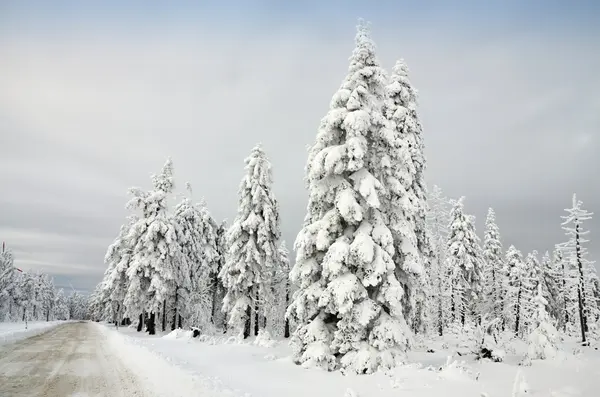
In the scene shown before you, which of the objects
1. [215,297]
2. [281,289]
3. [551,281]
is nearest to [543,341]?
[215,297]

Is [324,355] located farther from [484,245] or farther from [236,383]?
[484,245]

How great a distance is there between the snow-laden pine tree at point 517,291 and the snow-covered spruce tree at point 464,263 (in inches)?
244

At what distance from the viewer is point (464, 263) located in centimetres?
4366

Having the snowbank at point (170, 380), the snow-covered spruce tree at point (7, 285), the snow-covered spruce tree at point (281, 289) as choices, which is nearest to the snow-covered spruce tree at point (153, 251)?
the snow-covered spruce tree at point (281, 289)

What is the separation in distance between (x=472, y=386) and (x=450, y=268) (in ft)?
117

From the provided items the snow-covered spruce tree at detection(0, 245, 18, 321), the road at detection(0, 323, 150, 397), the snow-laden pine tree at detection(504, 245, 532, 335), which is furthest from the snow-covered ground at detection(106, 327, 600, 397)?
the snow-covered spruce tree at detection(0, 245, 18, 321)

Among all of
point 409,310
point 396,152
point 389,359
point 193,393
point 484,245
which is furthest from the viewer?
point 484,245

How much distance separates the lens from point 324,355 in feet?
46.0

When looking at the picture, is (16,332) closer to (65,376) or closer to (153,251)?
(153,251)

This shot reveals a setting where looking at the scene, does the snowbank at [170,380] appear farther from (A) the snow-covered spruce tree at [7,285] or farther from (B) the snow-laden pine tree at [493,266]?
(A) the snow-covered spruce tree at [7,285]

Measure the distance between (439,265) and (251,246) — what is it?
2500cm

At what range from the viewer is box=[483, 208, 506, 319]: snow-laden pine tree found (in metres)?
51.7

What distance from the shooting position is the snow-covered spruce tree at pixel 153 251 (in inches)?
1384

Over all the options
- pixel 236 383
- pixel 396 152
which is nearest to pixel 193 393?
pixel 236 383
